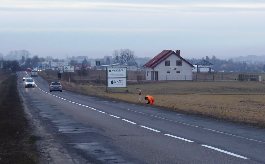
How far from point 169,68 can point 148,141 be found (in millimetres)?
74693

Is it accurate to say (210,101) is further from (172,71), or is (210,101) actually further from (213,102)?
(172,71)

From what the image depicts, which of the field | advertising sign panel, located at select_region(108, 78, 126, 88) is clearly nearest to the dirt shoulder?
the field

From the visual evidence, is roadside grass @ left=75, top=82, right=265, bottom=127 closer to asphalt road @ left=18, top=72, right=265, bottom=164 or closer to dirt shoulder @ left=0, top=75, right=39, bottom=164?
asphalt road @ left=18, top=72, right=265, bottom=164

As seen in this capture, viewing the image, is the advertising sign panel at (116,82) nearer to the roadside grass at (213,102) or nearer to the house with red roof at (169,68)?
the roadside grass at (213,102)

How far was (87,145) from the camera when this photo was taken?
1154 cm

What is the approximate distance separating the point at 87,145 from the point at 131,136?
219cm

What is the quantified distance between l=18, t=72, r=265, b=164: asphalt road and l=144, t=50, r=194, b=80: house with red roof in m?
67.3

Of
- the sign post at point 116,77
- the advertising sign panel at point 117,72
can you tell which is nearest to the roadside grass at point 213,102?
the sign post at point 116,77

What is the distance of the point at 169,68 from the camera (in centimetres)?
8631

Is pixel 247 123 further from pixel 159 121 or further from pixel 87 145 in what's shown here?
pixel 87 145

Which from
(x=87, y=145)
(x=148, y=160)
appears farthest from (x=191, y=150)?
(x=87, y=145)

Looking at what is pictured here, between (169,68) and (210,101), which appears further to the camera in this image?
(169,68)

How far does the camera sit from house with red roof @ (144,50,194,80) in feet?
281

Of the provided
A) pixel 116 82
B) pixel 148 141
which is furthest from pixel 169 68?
pixel 148 141
